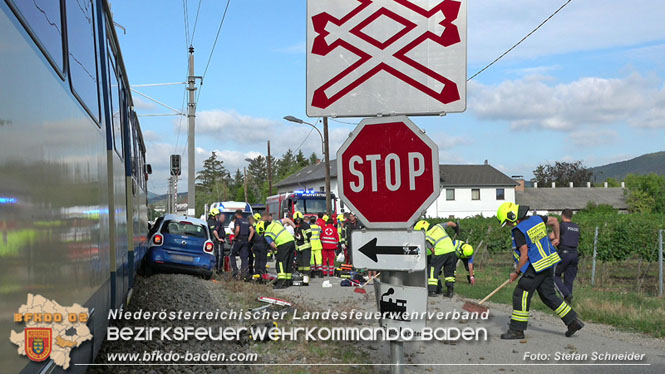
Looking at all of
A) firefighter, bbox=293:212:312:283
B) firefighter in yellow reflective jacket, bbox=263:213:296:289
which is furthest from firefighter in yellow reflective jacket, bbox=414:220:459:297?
firefighter, bbox=293:212:312:283

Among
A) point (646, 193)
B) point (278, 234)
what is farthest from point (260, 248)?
point (646, 193)

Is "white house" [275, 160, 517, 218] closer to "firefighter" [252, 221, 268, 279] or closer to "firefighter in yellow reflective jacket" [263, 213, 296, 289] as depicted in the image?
"firefighter" [252, 221, 268, 279]

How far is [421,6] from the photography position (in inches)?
152

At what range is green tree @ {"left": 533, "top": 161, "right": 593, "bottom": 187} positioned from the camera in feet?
376

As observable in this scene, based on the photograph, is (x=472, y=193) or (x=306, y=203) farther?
(x=472, y=193)

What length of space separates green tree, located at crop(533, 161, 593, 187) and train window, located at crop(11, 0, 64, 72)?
120154 millimetres

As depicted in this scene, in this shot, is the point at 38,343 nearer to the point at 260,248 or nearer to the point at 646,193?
the point at 260,248

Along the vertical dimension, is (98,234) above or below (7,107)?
below

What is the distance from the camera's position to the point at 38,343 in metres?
2.62

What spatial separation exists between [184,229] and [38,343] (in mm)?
13672

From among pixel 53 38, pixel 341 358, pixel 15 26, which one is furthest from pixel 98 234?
pixel 341 358

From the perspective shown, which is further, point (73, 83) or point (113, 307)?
point (113, 307)

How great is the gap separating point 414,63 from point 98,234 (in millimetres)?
2749

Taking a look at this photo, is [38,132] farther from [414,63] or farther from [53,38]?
[414,63]
